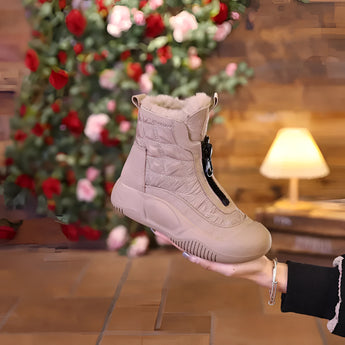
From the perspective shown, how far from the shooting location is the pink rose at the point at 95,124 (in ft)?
9.45

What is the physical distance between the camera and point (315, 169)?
2.71m

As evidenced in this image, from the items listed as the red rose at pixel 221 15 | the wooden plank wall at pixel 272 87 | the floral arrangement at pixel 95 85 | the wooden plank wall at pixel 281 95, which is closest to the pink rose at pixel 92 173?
the floral arrangement at pixel 95 85

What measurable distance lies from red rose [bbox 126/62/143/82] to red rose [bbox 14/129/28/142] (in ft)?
2.50

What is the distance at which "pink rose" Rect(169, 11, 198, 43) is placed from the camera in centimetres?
279

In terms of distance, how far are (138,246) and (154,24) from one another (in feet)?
4.27

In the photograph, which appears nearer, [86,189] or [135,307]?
[135,307]

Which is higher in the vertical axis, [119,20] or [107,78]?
[119,20]

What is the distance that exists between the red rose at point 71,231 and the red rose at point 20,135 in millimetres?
593

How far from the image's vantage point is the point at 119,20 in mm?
2740

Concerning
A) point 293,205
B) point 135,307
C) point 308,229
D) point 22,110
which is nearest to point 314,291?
point 135,307

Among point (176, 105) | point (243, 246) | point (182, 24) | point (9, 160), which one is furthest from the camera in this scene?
point (9, 160)

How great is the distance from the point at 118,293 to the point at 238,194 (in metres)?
1.05

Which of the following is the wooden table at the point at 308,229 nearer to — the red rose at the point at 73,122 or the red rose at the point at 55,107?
the red rose at the point at 73,122

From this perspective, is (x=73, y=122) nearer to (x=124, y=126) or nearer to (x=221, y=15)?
(x=124, y=126)
